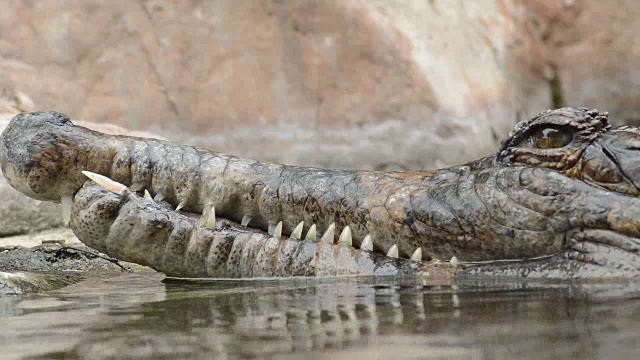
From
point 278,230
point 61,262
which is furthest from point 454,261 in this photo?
point 61,262

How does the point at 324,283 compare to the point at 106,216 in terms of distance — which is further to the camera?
the point at 106,216

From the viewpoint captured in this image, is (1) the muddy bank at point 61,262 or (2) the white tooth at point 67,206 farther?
(1) the muddy bank at point 61,262

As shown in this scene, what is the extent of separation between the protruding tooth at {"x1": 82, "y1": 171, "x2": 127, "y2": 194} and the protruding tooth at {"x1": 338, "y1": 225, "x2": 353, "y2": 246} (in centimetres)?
91

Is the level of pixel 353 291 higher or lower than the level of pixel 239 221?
lower

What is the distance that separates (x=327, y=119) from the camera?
9664 millimetres

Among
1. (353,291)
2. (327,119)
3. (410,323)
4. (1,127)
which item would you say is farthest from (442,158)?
(410,323)

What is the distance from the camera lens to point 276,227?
3.87 m

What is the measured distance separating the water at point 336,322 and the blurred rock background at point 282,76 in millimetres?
6060

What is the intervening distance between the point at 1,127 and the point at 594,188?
12.7 feet

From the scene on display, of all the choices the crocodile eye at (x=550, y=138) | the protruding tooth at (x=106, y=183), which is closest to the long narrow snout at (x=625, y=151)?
the crocodile eye at (x=550, y=138)

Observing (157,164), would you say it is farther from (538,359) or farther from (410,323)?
(538,359)

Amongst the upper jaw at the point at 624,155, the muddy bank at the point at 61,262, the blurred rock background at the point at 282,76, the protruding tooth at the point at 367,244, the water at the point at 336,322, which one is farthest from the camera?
the blurred rock background at the point at 282,76

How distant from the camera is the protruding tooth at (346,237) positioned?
377cm

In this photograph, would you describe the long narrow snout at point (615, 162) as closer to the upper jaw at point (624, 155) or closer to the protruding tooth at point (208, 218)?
the upper jaw at point (624, 155)
